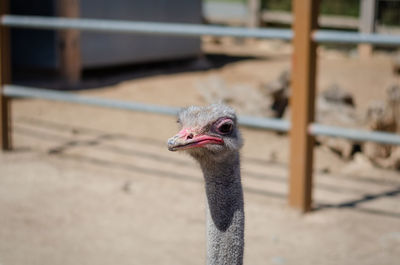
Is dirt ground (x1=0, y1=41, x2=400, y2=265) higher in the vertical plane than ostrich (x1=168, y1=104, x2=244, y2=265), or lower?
lower

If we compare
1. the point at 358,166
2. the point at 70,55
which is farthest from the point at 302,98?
the point at 70,55

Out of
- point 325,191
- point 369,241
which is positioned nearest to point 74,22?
point 325,191

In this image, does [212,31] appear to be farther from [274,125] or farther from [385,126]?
[385,126]

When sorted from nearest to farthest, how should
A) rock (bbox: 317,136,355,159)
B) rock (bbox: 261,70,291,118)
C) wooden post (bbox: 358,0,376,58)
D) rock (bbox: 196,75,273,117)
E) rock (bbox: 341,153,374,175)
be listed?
rock (bbox: 341,153,374,175) < rock (bbox: 317,136,355,159) < rock (bbox: 196,75,273,117) < rock (bbox: 261,70,291,118) < wooden post (bbox: 358,0,376,58)

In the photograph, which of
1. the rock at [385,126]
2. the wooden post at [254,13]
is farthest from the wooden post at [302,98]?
the wooden post at [254,13]

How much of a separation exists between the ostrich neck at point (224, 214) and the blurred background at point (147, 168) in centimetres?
118

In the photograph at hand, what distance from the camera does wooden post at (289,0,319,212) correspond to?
127 inches

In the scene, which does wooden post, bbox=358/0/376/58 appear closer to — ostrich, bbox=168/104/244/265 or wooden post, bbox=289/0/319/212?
wooden post, bbox=289/0/319/212

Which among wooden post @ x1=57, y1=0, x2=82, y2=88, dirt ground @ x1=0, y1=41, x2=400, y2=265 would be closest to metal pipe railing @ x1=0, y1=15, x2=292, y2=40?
dirt ground @ x1=0, y1=41, x2=400, y2=265

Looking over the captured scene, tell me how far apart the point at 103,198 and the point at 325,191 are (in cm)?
131

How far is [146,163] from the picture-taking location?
4.53 meters

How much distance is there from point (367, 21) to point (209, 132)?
35.0 ft

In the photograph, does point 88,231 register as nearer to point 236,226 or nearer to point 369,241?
point 369,241

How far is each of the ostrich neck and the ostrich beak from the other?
0.34 feet
